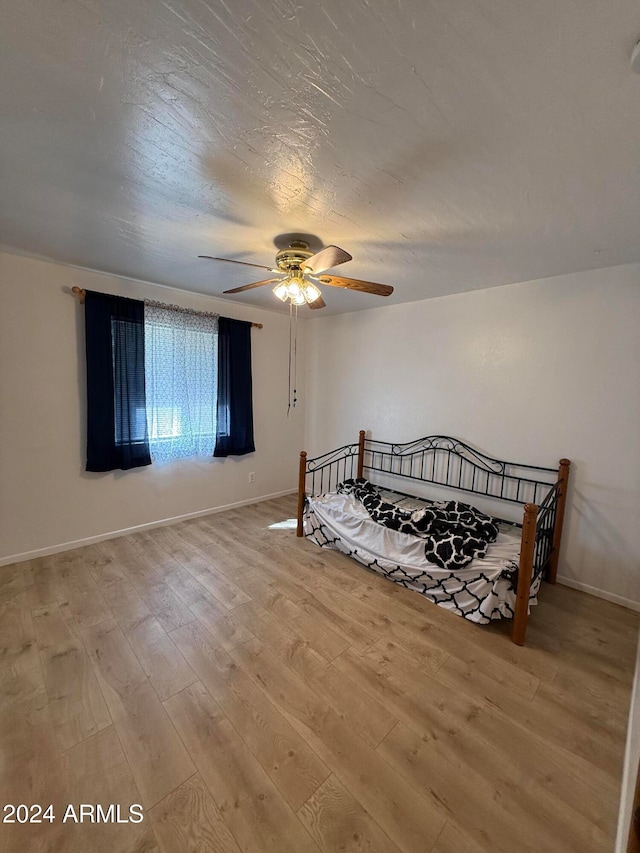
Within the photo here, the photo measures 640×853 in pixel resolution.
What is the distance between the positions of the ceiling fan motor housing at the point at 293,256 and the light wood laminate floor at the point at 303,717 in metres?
2.22

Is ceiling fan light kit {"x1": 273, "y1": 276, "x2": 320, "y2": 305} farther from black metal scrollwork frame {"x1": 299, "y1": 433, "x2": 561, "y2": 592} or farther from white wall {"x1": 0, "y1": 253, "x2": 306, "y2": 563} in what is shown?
white wall {"x1": 0, "y1": 253, "x2": 306, "y2": 563}

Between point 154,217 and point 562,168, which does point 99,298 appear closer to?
point 154,217

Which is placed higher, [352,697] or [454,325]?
[454,325]

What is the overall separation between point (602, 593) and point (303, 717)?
7.73 ft

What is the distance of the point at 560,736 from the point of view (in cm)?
147

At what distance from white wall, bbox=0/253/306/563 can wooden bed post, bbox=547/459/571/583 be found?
136 inches

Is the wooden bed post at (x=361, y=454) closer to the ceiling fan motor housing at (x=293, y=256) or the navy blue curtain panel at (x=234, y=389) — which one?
the navy blue curtain panel at (x=234, y=389)

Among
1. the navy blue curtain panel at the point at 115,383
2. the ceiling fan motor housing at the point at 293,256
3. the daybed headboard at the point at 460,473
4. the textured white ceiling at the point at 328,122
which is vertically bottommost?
the daybed headboard at the point at 460,473

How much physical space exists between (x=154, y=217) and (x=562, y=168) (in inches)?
80.3

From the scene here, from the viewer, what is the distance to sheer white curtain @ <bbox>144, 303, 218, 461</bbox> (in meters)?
3.25

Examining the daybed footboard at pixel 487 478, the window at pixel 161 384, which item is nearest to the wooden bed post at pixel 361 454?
the daybed footboard at pixel 487 478

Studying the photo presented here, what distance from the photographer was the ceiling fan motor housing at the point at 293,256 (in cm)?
205

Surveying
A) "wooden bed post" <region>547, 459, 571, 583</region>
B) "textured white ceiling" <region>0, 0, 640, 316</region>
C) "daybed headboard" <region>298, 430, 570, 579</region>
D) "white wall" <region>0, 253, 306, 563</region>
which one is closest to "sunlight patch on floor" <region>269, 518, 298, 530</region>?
"daybed headboard" <region>298, 430, 570, 579</region>

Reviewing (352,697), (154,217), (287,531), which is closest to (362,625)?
(352,697)
